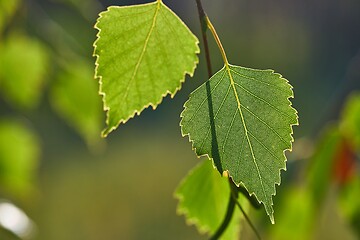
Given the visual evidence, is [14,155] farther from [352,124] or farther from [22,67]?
[352,124]

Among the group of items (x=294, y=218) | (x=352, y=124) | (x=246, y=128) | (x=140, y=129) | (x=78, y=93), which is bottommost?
(x=140, y=129)

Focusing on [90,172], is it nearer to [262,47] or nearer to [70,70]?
[262,47]

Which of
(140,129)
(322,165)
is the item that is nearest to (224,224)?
(322,165)

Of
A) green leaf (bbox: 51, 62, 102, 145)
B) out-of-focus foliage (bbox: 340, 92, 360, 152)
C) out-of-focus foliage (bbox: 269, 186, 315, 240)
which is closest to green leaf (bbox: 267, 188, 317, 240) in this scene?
out-of-focus foliage (bbox: 269, 186, 315, 240)

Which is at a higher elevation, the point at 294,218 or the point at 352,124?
the point at 352,124

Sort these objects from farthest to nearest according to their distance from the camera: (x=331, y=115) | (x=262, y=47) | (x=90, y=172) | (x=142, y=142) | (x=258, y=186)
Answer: (x=262, y=47), (x=142, y=142), (x=90, y=172), (x=331, y=115), (x=258, y=186)

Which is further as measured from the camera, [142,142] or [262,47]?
[262,47]

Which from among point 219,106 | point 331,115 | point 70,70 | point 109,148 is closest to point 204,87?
point 219,106
